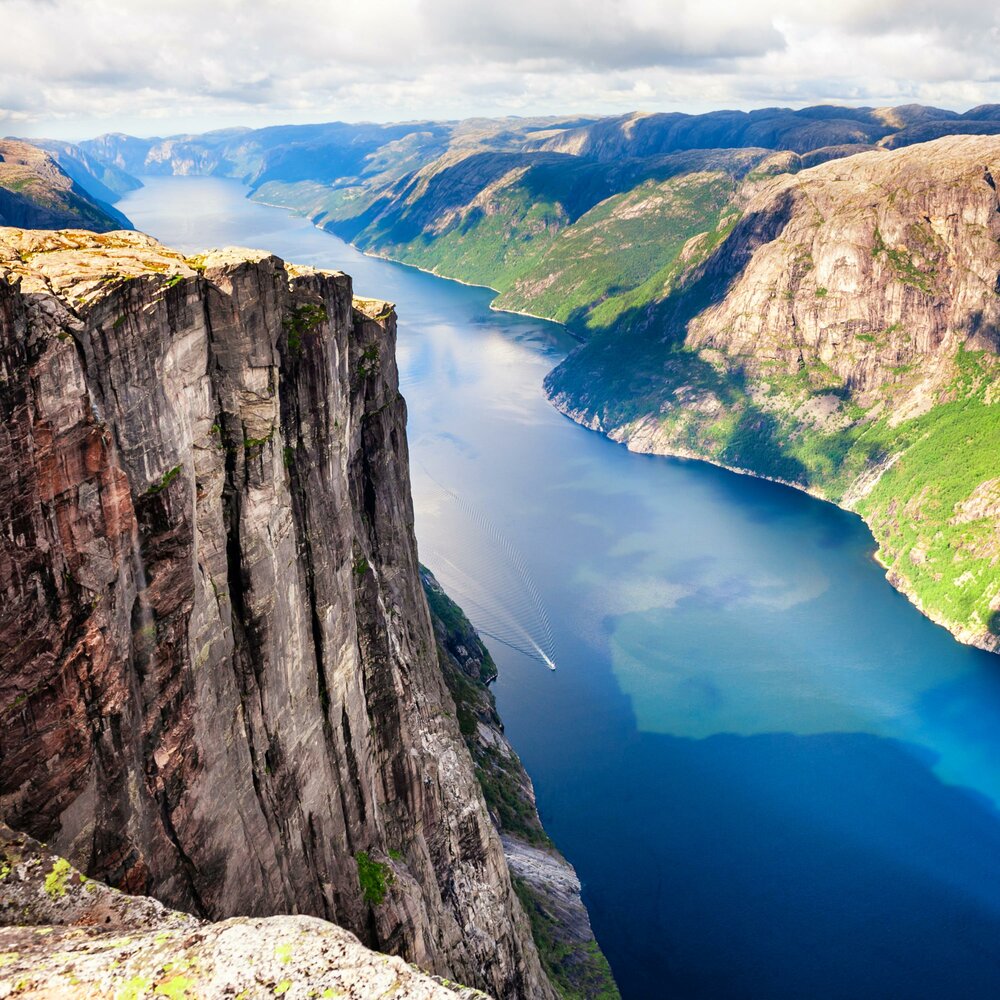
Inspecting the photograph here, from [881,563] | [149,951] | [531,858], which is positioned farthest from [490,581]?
[149,951]

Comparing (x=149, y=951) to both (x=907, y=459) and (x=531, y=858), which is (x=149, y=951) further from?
(x=907, y=459)

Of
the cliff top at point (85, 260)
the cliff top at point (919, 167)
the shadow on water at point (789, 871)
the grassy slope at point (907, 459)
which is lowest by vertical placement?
the shadow on water at point (789, 871)

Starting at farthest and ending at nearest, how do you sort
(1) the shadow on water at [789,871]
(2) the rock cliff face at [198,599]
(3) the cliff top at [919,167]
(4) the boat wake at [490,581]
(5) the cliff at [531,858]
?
1. (3) the cliff top at [919,167]
2. (4) the boat wake at [490,581]
3. (1) the shadow on water at [789,871]
4. (5) the cliff at [531,858]
5. (2) the rock cliff face at [198,599]

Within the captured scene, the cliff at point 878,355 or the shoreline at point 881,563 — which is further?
the cliff at point 878,355

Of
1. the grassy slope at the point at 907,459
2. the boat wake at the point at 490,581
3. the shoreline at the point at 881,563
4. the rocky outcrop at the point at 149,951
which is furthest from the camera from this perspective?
the grassy slope at the point at 907,459

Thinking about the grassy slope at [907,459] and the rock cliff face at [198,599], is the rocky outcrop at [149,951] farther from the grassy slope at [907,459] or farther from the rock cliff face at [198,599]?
the grassy slope at [907,459]

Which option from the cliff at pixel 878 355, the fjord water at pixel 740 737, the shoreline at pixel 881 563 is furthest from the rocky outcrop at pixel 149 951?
the cliff at pixel 878 355

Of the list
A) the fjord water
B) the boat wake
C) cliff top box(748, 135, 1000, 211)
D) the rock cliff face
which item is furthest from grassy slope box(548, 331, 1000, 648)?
the rock cliff face

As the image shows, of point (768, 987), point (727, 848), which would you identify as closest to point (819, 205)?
point (727, 848)
